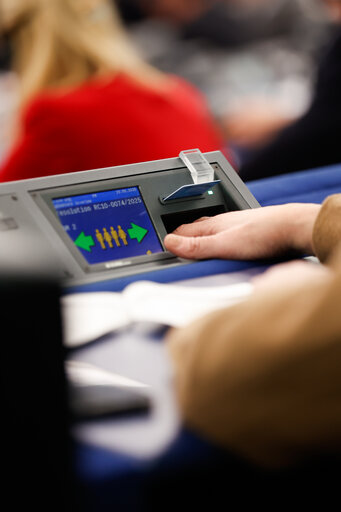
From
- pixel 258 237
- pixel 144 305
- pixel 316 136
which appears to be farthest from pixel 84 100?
pixel 144 305

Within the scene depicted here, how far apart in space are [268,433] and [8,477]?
8.4 inches

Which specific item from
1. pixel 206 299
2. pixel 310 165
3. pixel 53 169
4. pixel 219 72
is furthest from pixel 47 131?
pixel 219 72

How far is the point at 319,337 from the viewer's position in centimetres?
54

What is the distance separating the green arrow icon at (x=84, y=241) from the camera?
1002 millimetres

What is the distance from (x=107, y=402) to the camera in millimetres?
621

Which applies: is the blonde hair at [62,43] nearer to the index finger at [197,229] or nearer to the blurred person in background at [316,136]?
the blurred person in background at [316,136]

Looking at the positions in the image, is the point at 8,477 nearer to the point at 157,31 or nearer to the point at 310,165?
the point at 310,165

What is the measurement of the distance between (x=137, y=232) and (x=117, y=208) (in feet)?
0.16

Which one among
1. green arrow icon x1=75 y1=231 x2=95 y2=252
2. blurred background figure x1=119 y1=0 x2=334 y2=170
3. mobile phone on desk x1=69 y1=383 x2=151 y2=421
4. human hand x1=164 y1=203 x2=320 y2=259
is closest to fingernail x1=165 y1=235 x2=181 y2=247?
human hand x1=164 y1=203 x2=320 y2=259

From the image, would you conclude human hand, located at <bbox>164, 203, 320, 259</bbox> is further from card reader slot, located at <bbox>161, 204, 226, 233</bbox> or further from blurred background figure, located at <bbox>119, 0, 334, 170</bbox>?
blurred background figure, located at <bbox>119, 0, 334, 170</bbox>

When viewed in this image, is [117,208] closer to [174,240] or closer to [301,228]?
[174,240]

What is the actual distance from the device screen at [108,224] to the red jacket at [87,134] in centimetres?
72

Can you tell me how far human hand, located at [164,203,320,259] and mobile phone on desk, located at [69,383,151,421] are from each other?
395 millimetres

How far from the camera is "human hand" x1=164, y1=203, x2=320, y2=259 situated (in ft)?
3.23
